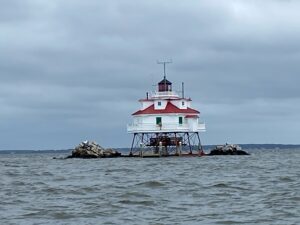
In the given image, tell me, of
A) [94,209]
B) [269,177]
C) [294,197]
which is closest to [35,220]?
[94,209]

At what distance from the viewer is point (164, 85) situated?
8994cm

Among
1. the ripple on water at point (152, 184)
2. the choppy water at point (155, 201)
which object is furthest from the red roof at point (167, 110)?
the ripple on water at point (152, 184)

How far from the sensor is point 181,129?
86000mm

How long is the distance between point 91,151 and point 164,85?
38.5 feet

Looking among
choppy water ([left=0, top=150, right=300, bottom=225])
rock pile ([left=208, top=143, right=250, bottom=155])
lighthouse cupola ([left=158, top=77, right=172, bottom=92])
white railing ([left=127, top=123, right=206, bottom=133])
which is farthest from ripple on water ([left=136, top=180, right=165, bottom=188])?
rock pile ([left=208, top=143, right=250, bottom=155])

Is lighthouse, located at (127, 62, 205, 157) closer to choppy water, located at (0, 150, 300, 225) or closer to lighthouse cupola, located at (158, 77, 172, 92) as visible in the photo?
lighthouse cupola, located at (158, 77, 172, 92)

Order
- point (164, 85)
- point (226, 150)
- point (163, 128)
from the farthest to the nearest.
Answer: point (226, 150), point (164, 85), point (163, 128)

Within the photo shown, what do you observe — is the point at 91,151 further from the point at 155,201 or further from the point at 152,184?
the point at 155,201

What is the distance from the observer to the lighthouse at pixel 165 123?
85750 millimetres

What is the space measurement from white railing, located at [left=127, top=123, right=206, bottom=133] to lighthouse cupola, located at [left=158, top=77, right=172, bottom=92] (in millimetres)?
5684

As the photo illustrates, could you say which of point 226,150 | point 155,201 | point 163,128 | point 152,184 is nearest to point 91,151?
point 163,128

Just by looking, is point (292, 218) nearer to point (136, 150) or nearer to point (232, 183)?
point (232, 183)

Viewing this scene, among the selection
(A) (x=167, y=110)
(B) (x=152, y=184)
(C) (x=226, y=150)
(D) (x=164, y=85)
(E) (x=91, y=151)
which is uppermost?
(D) (x=164, y=85)

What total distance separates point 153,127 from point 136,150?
322 inches
